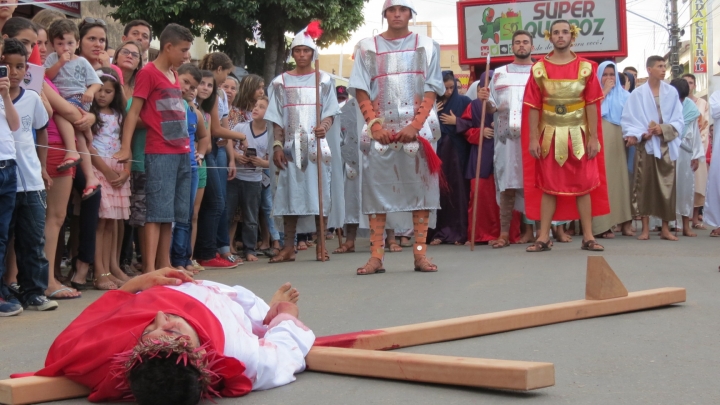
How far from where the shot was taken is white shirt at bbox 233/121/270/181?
11.1 meters

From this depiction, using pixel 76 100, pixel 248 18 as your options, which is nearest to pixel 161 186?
pixel 76 100

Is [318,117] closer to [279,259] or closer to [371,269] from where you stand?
[279,259]

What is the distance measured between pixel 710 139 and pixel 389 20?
9200 millimetres

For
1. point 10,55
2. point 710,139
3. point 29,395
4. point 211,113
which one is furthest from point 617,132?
point 29,395

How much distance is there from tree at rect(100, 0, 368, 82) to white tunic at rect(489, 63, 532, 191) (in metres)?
14.5

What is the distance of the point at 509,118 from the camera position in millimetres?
11516

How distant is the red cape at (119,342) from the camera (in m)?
3.76

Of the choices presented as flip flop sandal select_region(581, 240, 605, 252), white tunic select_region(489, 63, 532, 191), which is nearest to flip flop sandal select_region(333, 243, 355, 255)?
white tunic select_region(489, 63, 532, 191)

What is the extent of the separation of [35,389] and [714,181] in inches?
371

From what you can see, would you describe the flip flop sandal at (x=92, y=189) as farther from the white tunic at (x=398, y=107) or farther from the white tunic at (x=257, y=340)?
the white tunic at (x=257, y=340)

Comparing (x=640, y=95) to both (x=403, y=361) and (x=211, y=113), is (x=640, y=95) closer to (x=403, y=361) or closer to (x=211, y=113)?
(x=211, y=113)

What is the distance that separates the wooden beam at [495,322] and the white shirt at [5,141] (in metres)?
2.77

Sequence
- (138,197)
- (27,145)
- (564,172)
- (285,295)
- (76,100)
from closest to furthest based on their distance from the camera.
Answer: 1. (285,295)
2. (27,145)
3. (76,100)
4. (138,197)
5. (564,172)

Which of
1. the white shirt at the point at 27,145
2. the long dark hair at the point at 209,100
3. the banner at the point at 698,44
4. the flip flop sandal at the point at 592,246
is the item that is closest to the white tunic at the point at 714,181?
the flip flop sandal at the point at 592,246
